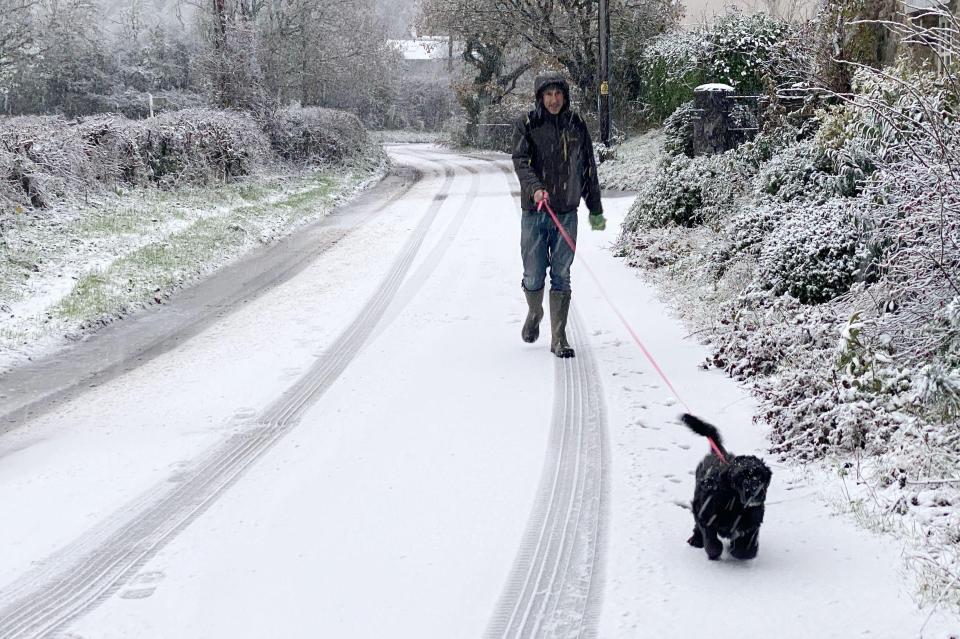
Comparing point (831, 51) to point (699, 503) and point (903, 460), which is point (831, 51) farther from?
Result: point (699, 503)

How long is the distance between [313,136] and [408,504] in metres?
22.7

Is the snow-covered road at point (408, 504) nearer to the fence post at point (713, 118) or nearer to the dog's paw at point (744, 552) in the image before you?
the dog's paw at point (744, 552)

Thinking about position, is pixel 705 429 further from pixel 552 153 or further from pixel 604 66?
pixel 604 66

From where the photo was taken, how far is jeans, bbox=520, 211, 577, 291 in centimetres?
700

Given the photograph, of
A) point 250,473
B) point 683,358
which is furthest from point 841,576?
point 683,358

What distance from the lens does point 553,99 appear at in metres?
6.71

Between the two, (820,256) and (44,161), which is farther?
(44,161)

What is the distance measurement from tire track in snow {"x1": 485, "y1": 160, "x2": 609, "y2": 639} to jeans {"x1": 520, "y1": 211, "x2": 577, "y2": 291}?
1.46 meters

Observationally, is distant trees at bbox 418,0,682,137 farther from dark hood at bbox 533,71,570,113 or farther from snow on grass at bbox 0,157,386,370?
dark hood at bbox 533,71,570,113

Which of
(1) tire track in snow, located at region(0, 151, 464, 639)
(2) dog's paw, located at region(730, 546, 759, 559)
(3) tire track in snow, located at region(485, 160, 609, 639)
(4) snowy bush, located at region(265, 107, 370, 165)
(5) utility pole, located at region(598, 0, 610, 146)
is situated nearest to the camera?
(3) tire track in snow, located at region(485, 160, 609, 639)

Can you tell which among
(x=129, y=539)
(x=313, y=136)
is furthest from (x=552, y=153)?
(x=313, y=136)

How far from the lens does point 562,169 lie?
688cm

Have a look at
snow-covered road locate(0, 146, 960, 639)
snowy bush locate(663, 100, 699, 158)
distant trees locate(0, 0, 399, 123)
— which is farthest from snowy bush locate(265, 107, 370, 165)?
snow-covered road locate(0, 146, 960, 639)

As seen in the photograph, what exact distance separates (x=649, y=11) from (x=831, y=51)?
68.3 ft
